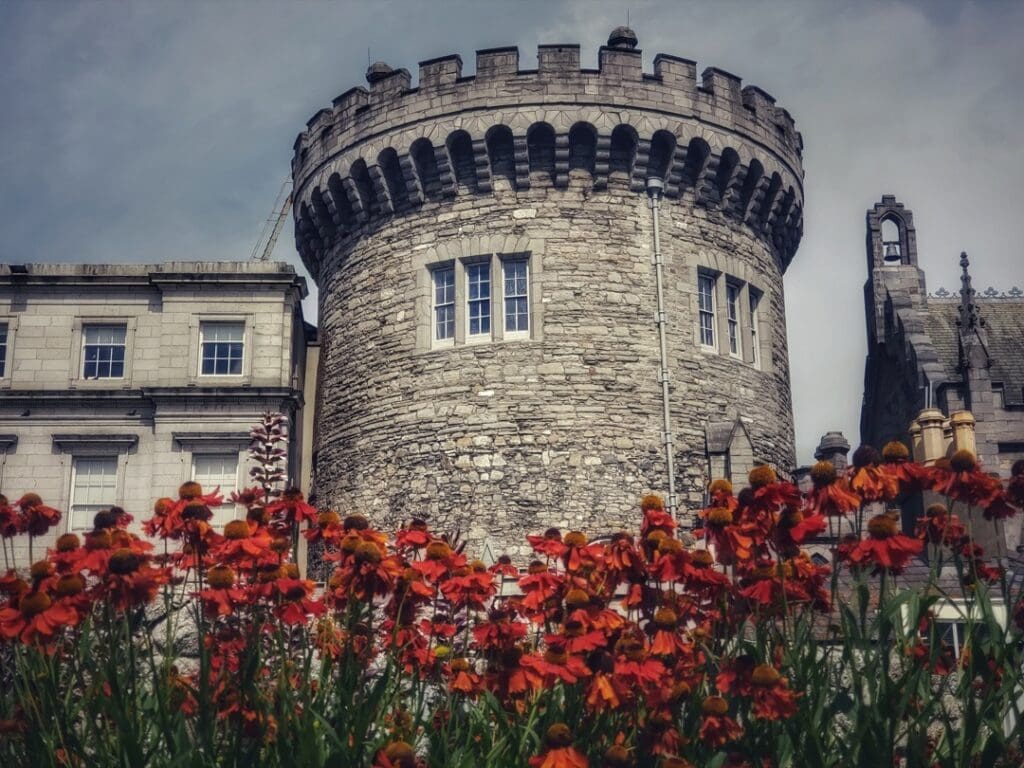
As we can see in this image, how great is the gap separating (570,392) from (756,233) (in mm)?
5585

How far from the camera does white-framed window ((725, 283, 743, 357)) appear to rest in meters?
23.1

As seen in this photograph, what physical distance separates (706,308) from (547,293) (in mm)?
3124

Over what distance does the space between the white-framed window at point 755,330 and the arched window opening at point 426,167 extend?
620cm

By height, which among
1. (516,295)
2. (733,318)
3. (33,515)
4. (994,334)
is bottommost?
(33,515)

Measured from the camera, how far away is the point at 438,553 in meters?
5.62

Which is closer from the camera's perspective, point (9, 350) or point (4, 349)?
point (9, 350)

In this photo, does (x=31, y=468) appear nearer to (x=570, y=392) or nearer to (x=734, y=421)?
(x=570, y=392)

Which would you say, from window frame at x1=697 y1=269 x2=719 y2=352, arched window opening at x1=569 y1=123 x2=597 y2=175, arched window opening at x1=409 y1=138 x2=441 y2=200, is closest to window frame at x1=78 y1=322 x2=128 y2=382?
arched window opening at x1=409 y1=138 x2=441 y2=200

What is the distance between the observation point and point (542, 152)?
22.2m

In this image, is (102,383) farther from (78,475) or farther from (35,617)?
(35,617)

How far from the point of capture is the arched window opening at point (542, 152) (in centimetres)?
2206

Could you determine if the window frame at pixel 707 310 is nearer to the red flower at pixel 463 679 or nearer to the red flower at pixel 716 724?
the red flower at pixel 463 679

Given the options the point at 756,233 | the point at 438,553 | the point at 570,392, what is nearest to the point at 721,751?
the point at 438,553

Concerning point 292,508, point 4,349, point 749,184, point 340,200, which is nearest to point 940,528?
point 292,508
